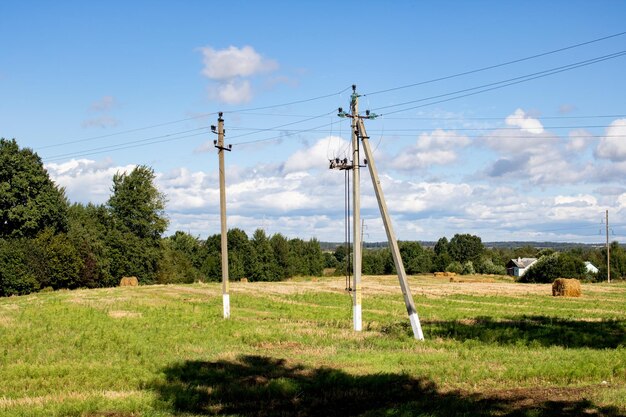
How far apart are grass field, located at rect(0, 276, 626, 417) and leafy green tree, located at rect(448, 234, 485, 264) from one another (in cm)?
13267

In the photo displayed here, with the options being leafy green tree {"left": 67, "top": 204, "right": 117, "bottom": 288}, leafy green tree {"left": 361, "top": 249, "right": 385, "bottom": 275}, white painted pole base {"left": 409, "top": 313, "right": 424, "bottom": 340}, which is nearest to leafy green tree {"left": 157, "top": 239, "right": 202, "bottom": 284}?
leafy green tree {"left": 67, "top": 204, "right": 117, "bottom": 288}

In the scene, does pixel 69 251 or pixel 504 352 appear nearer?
pixel 504 352

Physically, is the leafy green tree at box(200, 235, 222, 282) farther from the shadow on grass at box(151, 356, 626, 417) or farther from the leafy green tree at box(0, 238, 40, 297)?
the shadow on grass at box(151, 356, 626, 417)

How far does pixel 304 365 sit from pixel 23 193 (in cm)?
5345

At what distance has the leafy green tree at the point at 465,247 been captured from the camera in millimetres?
161500

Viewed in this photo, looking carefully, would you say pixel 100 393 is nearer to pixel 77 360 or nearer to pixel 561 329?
pixel 77 360

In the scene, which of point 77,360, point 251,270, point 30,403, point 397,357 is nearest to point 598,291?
point 397,357

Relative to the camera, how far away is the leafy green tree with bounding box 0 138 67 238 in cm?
6244

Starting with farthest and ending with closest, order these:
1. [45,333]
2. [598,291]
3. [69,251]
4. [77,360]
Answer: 1. [69,251]
2. [598,291]
3. [45,333]
4. [77,360]

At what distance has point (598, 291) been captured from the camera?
5575 cm

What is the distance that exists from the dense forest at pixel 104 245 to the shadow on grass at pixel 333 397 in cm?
1641

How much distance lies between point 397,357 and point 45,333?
42.5 ft

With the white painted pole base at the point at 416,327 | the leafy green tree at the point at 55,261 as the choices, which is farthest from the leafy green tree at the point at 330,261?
the white painted pole base at the point at 416,327

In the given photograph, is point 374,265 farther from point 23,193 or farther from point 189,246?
point 23,193
